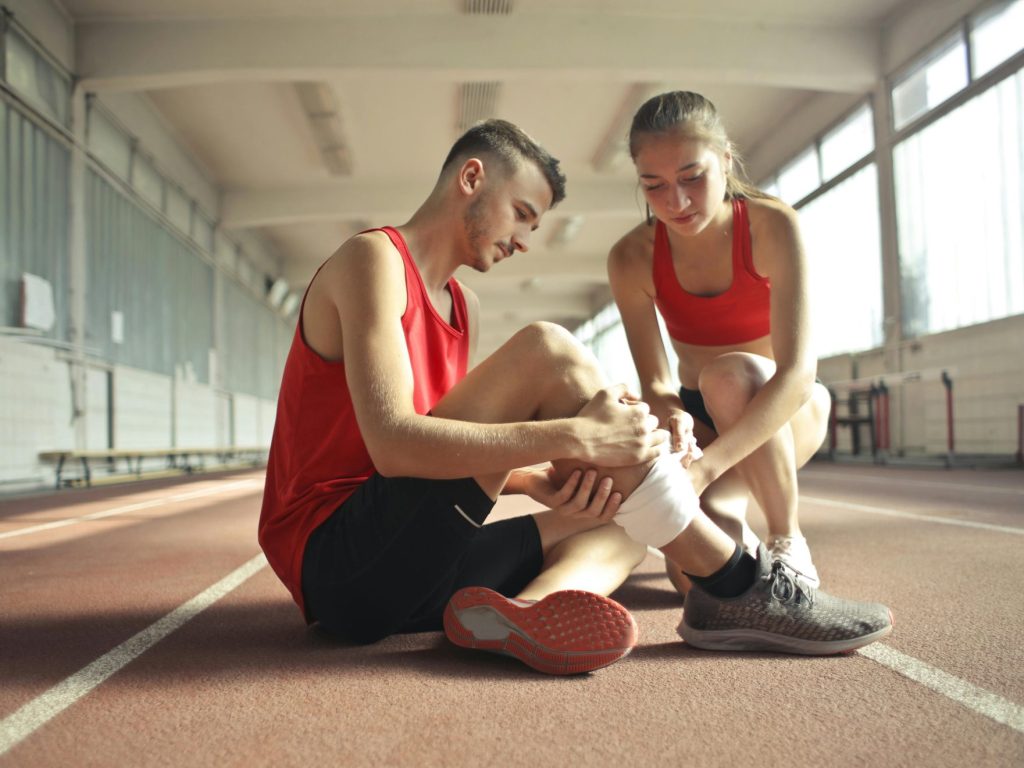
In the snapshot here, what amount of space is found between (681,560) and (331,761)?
76 cm

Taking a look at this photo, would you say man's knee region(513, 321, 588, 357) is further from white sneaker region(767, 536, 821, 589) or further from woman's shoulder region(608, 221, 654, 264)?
woman's shoulder region(608, 221, 654, 264)

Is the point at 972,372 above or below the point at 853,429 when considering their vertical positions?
above

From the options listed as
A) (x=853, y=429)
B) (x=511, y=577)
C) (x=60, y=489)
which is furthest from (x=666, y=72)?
(x=511, y=577)

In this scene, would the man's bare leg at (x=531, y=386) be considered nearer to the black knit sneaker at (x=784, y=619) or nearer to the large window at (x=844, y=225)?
the black knit sneaker at (x=784, y=619)

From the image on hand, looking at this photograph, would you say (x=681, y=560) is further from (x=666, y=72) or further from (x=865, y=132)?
(x=865, y=132)

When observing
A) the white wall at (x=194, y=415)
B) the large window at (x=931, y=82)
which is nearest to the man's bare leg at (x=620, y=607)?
the large window at (x=931, y=82)

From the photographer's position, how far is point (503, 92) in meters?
10.1

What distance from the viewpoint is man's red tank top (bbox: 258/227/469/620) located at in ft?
5.55

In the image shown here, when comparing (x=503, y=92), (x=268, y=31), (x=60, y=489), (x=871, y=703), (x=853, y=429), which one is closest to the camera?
(x=871, y=703)

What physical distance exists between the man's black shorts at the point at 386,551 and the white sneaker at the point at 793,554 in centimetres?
75

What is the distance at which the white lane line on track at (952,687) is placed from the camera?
1.25m

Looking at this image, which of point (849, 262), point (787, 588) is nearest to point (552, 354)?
point (787, 588)

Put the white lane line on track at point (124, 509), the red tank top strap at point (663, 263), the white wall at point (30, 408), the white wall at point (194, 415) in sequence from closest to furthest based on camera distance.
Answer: the red tank top strap at point (663, 263), the white lane line on track at point (124, 509), the white wall at point (30, 408), the white wall at point (194, 415)

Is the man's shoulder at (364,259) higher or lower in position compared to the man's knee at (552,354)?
higher
